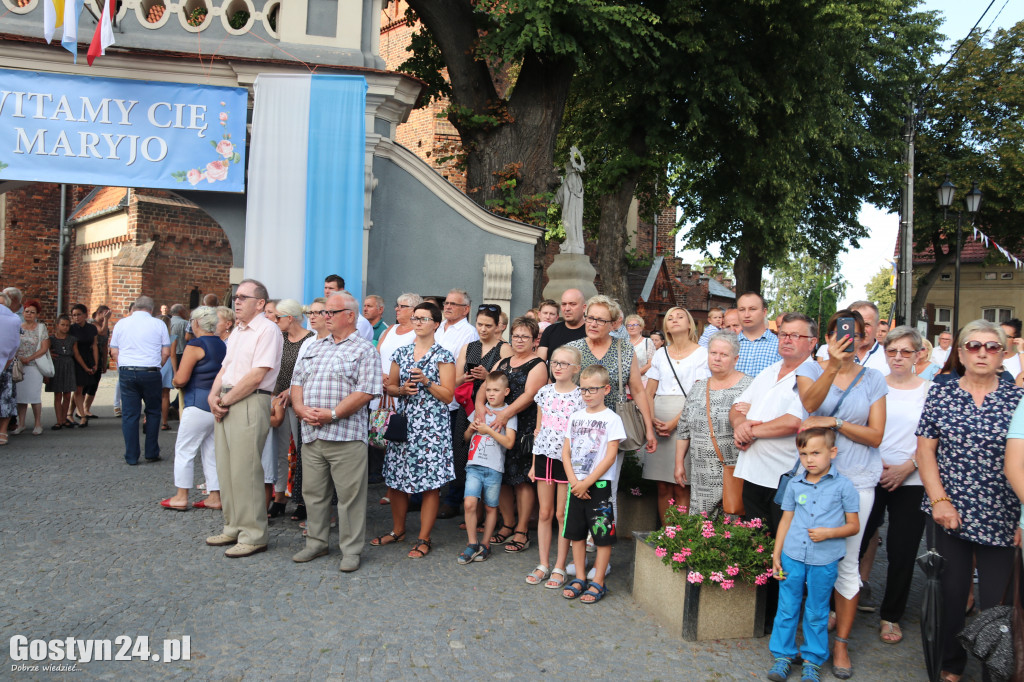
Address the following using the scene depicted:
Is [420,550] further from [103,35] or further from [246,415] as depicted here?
[103,35]

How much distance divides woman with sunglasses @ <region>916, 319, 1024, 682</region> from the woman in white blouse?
2243 millimetres

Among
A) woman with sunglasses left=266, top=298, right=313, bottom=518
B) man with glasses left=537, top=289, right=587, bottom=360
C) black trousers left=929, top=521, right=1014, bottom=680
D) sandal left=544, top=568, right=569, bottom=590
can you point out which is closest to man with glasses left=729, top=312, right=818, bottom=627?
black trousers left=929, top=521, right=1014, bottom=680

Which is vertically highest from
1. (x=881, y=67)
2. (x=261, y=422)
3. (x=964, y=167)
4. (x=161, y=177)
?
(x=881, y=67)

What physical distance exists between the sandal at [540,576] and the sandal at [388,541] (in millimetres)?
1290

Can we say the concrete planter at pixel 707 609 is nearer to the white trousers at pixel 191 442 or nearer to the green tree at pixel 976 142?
the white trousers at pixel 191 442

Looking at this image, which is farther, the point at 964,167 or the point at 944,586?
the point at 964,167

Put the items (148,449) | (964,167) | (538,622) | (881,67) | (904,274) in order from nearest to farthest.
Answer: (538,622) < (148,449) < (904,274) < (881,67) < (964,167)

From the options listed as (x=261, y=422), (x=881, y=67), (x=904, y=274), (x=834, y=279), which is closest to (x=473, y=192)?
(x=261, y=422)

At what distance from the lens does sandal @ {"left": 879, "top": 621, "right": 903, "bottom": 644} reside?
15.8 ft

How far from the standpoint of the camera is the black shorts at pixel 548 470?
18.4 feet

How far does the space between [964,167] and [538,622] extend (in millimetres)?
29106

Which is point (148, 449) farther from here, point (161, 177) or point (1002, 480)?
point (1002, 480)

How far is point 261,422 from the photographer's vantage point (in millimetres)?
6000

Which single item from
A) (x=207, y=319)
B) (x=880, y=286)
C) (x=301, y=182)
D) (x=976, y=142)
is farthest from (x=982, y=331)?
(x=880, y=286)
